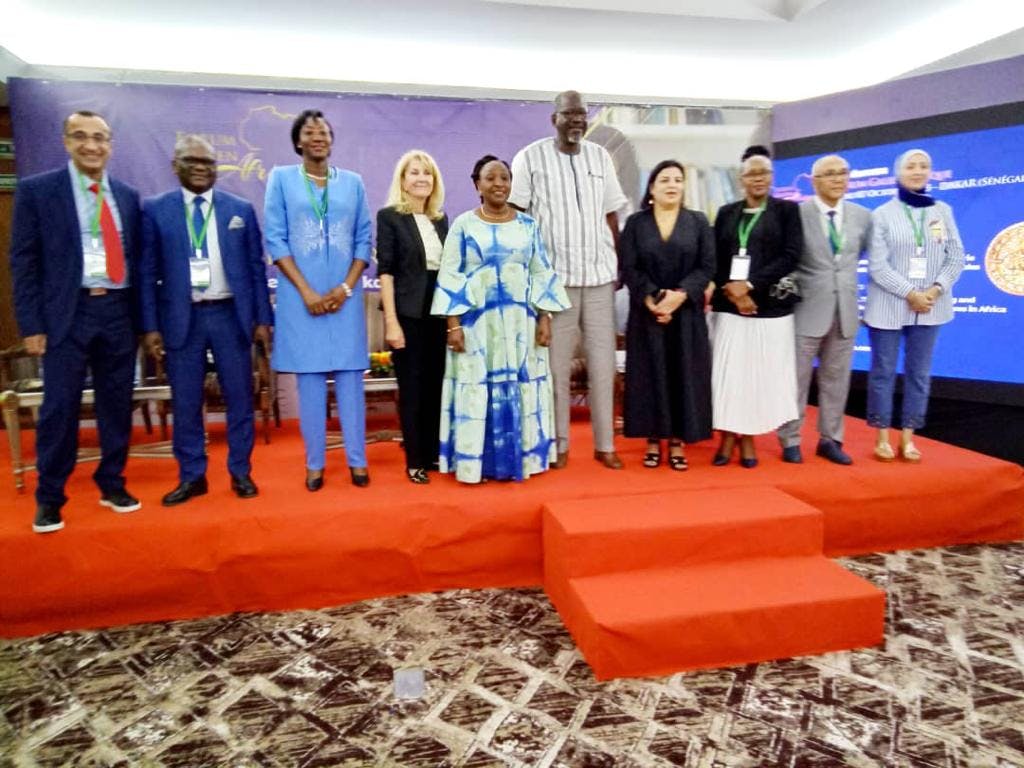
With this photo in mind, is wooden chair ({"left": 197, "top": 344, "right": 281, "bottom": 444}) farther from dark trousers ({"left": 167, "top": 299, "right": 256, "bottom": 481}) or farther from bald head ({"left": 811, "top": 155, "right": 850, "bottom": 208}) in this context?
bald head ({"left": 811, "top": 155, "right": 850, "bottom": 208})

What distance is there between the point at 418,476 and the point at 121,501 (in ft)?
4.30

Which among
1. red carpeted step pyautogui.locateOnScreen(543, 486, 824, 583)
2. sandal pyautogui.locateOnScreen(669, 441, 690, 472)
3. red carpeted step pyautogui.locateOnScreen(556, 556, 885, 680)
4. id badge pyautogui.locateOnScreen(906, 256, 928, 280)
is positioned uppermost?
id badge pyautogui.locateOnScreen(906, 256, 928, 280)

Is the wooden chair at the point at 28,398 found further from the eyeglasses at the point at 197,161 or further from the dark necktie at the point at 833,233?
the dark necktie at the point at 833,233

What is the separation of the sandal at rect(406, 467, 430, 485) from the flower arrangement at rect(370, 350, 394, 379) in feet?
5.12

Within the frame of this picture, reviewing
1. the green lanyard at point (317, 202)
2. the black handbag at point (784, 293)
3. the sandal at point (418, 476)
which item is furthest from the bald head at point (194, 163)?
the black handbag at point (784, 293)

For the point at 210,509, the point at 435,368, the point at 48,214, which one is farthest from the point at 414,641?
the point at 48,214

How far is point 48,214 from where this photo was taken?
9.33 ft

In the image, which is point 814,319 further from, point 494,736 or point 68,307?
point 68,307

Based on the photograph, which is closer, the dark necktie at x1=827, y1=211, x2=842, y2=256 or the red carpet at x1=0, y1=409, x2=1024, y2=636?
the red carpet at x1=0, y1=409, x2=1024, y2=636

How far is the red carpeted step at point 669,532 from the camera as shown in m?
2.82

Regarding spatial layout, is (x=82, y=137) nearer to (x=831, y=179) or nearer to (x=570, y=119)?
(x=570, y=119)

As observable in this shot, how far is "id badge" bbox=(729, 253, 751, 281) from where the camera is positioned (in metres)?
3.56

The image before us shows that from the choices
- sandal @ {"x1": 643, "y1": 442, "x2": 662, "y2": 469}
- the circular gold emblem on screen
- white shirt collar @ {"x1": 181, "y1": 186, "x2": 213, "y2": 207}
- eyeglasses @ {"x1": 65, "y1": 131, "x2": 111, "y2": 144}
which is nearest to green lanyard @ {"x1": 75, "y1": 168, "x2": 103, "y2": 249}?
eyeglasses @ {"x1": 65, "y1": 131, "x2": 111, "y2": 144}

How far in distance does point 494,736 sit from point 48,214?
8.66 feet
